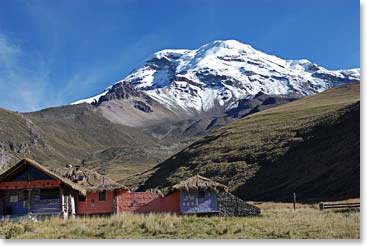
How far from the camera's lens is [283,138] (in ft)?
179

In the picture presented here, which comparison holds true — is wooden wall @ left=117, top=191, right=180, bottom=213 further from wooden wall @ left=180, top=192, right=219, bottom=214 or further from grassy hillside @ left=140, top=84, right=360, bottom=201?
grassy hillside @ left=140, top=84, right=360, bottom=201

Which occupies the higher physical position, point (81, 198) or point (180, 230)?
point (81, 198)

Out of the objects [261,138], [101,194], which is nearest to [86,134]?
[261,138]

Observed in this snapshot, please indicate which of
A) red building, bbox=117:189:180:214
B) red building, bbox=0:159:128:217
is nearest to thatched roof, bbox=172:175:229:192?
red building, bbox=117:189:180:214

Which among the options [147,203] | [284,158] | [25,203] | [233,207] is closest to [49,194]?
[25,203]

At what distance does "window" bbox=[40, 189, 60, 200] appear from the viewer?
24469 millimetres

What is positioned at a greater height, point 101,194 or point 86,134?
point 86,134

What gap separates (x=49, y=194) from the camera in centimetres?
2458

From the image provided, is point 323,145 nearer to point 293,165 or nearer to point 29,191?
point 293,165

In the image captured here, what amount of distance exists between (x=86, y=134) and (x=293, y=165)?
14246 cm

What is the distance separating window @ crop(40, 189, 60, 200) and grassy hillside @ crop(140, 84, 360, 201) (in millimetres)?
18342

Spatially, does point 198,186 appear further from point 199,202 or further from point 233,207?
point 233,207

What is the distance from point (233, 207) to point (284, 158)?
24159mm

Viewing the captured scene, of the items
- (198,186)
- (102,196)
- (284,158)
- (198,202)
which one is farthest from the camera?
(284,158)
